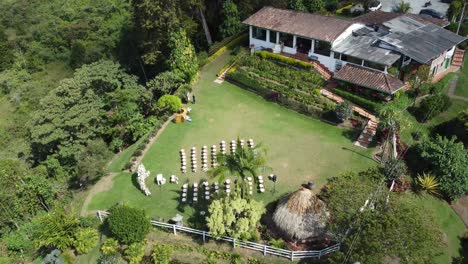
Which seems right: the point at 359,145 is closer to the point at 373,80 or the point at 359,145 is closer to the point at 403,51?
the point at 373,80

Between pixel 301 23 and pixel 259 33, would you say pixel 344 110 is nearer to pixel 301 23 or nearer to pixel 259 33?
pixel 301 23

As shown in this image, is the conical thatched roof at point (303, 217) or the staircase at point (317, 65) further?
the staircase at point (317, 65)

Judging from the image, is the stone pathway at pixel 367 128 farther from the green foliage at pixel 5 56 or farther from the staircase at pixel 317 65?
the green foliage at pixel 5 56

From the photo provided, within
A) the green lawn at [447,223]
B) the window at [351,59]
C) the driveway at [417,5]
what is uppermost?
the window at [351,59]

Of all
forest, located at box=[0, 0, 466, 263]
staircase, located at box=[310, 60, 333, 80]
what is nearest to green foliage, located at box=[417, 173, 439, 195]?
forest, located at box=[0, 0, 466, 263]

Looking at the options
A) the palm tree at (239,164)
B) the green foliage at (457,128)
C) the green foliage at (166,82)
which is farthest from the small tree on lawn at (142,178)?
the green foliage at (457,128)

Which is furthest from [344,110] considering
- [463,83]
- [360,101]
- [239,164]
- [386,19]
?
[386,19]

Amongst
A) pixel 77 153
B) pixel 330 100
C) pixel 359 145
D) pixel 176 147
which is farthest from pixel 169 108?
pixel 359 145
